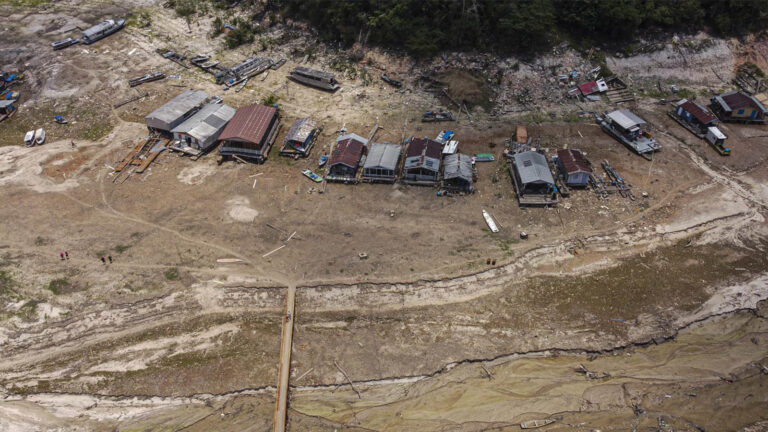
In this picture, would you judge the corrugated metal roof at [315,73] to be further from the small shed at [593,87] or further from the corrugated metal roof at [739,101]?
the corrugated metal roof at [739,101]

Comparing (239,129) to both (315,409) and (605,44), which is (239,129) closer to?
(315,409)

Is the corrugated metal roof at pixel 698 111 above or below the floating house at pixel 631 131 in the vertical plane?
above

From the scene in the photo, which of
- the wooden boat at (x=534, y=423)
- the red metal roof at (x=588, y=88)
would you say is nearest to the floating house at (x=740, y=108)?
the red metal roof at (x=588, y=88)

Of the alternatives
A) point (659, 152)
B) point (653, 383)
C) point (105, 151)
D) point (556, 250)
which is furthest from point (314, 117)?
point (653, 383)

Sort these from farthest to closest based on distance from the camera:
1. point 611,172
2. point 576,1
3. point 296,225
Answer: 1. point 576,1
2. point 611,172
3. point 296,225

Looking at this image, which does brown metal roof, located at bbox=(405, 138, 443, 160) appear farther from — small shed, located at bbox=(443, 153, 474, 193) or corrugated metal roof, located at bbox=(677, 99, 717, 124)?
corrugated metal roof, located at bbox=(677, 99, 717, 124)

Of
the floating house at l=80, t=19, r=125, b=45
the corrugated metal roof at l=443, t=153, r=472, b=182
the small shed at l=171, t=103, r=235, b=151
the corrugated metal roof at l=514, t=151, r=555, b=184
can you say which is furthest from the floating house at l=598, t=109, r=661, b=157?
the floating house at l=80, t=19, r=125, b=45
